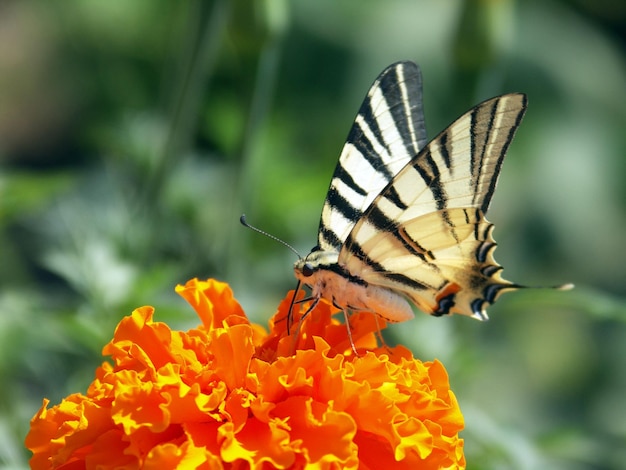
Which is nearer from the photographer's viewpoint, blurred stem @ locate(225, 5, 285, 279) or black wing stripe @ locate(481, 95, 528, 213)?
black wing stripe @ locate(481, 95, 528, 213)

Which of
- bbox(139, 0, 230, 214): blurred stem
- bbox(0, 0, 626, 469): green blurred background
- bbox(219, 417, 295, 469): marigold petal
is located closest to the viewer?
bbox(219, 417, 295, 469): marigold petal

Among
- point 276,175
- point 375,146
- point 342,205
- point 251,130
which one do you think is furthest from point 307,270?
point 276,175

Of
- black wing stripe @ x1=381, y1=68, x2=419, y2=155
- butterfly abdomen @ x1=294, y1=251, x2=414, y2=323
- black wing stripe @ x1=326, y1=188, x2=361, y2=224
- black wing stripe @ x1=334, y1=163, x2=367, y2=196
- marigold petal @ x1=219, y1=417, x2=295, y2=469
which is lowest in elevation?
marigold petal @ x1=219, y1=417, x2=295, y2=469

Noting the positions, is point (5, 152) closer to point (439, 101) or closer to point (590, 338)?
point (439, 101)

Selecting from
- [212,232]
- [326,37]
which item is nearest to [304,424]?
[212,232]

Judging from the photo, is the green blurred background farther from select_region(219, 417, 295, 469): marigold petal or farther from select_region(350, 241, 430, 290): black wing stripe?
select_region(219, 417, 295, 469): marigold petal

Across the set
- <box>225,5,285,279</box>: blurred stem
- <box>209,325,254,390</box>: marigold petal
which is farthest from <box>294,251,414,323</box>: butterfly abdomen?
<box>225,5,285,279</box>: blurred stem
